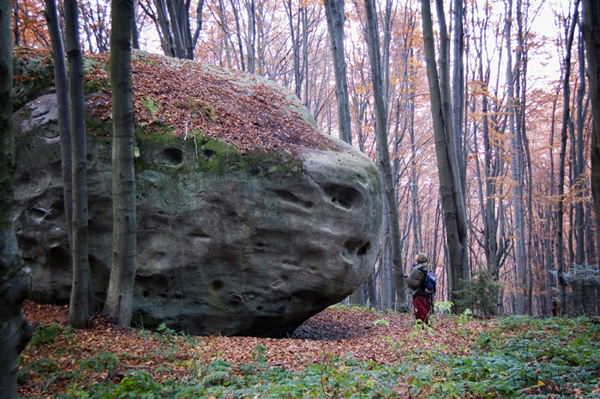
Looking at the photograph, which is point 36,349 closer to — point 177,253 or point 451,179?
point 177,253

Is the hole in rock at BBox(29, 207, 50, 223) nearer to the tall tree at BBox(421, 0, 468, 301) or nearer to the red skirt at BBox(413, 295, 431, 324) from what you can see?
the red skirt at BBox(413, 295, 431, 324)

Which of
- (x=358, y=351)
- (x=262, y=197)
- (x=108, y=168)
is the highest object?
(x=108, y=168)

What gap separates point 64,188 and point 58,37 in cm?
197

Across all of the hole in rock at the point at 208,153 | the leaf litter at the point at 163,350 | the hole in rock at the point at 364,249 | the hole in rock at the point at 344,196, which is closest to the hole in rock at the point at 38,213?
the leaf litter at the point at 163,350

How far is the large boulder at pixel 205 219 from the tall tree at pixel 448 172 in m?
2.74

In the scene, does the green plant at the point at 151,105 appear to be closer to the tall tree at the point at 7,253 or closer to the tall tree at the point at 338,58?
the tall tree at the point at 7,253

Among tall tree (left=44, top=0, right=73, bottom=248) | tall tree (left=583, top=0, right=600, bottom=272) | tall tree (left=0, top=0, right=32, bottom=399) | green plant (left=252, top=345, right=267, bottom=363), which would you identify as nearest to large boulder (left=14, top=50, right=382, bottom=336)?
tall tree (left=44, top=0, right=73, bottom=248)

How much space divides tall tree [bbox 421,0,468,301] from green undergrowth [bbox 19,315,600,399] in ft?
13.6

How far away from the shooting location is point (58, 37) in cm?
550

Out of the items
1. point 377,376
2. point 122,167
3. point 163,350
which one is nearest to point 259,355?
point 163,350

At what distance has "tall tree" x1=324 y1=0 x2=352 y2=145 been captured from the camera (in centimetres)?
1161

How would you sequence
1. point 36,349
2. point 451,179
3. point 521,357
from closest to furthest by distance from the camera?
point 521,357 < point 36,349 < point 451,179

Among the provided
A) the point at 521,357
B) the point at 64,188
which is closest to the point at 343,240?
the point at 521,357

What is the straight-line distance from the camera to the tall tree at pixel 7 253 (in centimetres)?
227
